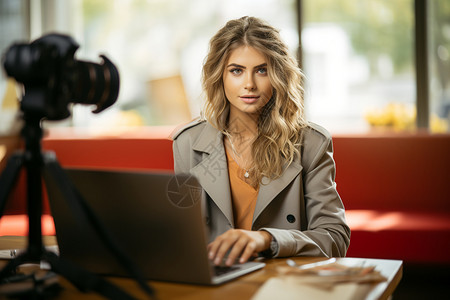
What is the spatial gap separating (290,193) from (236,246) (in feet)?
1.57

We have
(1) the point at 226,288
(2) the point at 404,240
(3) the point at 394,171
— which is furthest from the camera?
(3) the point at 394,171

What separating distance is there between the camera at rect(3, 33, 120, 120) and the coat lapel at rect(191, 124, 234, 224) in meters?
0.68

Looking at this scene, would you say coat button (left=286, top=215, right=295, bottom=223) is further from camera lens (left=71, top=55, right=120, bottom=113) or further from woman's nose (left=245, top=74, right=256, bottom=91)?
camera lens (left=71, top=55, right=120, bottom=113)

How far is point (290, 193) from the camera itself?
5.14ft

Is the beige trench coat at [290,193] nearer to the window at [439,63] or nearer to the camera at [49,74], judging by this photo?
the camera at [49,74]

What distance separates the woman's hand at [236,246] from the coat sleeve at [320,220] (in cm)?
6

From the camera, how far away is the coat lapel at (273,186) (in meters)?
1.54

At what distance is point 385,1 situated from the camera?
4.08 metres

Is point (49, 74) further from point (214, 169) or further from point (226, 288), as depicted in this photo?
point (214, 169)

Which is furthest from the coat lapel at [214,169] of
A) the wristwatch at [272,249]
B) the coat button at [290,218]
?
the wristwatch at [272,249]

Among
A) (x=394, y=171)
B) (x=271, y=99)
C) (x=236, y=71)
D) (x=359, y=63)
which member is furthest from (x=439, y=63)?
(x=236, y=71)

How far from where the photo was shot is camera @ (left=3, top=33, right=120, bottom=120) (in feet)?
2.90

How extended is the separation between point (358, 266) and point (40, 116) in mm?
651

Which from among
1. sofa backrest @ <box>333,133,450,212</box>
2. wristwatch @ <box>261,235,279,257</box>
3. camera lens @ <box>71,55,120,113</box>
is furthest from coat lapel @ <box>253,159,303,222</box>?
sofa backrest @ <box>333,133,450,212</box>
